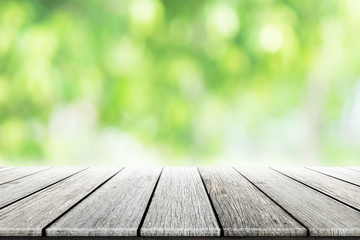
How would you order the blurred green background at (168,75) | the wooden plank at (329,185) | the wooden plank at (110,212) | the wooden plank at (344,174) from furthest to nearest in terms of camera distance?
the blurred green background at (168,75) < the wooden plank at (344,174) < the wooden plank at (329,185) < the wooden plank at (110,212)

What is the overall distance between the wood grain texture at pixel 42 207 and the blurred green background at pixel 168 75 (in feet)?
3.27

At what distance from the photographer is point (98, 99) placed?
248 cm

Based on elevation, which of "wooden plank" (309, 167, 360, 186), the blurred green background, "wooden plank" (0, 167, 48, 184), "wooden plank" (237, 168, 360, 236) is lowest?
"wooden plank" (237, 168, 360, 236)

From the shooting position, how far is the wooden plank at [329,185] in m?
1.17

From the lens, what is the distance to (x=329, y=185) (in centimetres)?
142

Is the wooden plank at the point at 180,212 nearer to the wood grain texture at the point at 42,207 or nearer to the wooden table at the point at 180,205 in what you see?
the wooden table at the point at 180,205

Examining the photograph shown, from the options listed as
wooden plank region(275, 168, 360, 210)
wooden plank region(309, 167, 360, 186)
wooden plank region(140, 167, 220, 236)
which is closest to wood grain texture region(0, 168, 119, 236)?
wooden plank region(140, 167, 220, 236)

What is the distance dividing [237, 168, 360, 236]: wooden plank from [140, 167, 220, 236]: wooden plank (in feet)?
0.67

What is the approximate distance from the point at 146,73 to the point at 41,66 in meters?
0.64

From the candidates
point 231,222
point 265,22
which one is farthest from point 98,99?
point 231,222

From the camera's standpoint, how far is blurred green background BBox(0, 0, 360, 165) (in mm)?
2473

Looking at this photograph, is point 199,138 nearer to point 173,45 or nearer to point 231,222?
point 173,45

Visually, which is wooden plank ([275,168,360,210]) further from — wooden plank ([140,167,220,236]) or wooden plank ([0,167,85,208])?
wooden plank ([0,167,85,208])

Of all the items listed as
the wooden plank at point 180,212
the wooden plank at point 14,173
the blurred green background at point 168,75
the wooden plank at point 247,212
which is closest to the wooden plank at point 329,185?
the wooden plank at point 247,212
